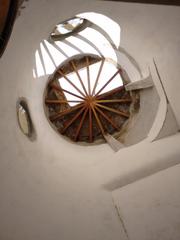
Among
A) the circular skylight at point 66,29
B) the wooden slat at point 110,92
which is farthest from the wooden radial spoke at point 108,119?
the circular skylight at point 66,29

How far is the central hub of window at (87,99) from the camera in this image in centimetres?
837

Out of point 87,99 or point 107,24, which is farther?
point 87,99

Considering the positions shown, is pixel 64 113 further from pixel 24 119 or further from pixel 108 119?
pixel 24 119

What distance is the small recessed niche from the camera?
6.39 metres

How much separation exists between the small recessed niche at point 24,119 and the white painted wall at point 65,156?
6.9 inches

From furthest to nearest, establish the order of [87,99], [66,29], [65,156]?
[87,99] → [66,29] → [65,156]

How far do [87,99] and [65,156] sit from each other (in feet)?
7.36

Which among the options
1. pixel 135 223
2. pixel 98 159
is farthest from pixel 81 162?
pixel 135 223

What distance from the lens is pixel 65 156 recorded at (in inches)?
277

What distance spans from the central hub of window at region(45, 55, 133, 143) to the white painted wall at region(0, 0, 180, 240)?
1079 millimetres

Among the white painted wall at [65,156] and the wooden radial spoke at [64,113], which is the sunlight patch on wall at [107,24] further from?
the wooden radial spoke at [64,113]

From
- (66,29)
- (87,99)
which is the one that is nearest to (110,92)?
(87,99)

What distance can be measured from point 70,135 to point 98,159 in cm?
139

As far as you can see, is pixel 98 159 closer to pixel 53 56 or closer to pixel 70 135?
pixel 70 135
